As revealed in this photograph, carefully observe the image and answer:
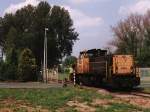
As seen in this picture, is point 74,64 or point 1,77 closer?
point 74,64

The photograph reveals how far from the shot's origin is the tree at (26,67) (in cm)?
7475

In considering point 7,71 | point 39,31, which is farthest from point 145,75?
point 39,31

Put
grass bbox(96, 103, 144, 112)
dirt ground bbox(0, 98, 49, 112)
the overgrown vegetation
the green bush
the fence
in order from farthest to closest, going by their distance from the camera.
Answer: the overgrown vegetation < the green bush < the fence < grass bbox(96, 103, 144, 112) < dirt ground bbox(0, 98, 49, 112)

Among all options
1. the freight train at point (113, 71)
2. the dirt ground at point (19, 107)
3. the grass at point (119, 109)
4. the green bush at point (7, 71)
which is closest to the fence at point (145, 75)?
the freight train at point (113, 71)

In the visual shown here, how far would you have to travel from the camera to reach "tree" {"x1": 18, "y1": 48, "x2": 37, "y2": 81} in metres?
74.8

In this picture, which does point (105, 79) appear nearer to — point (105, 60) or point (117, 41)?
point (105, 60)

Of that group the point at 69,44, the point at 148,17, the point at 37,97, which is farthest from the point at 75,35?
the point at 37,97

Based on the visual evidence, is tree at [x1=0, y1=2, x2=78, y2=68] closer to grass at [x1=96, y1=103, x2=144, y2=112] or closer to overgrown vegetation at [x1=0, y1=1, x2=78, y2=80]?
overgrown vegetation at [x1=0, y1=1, x2=78, y2=80]

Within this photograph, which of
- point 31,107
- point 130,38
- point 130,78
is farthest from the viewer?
point 130,38

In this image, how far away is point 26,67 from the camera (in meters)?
75.4

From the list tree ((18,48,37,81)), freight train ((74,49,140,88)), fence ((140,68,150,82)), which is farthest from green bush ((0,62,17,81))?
freight train ((74,49,140,88))

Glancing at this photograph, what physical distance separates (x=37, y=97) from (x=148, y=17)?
82786 millimetres

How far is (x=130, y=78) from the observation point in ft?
141

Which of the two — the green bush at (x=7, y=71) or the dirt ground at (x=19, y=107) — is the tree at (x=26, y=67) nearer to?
the green bush at (x=7, y=71)
